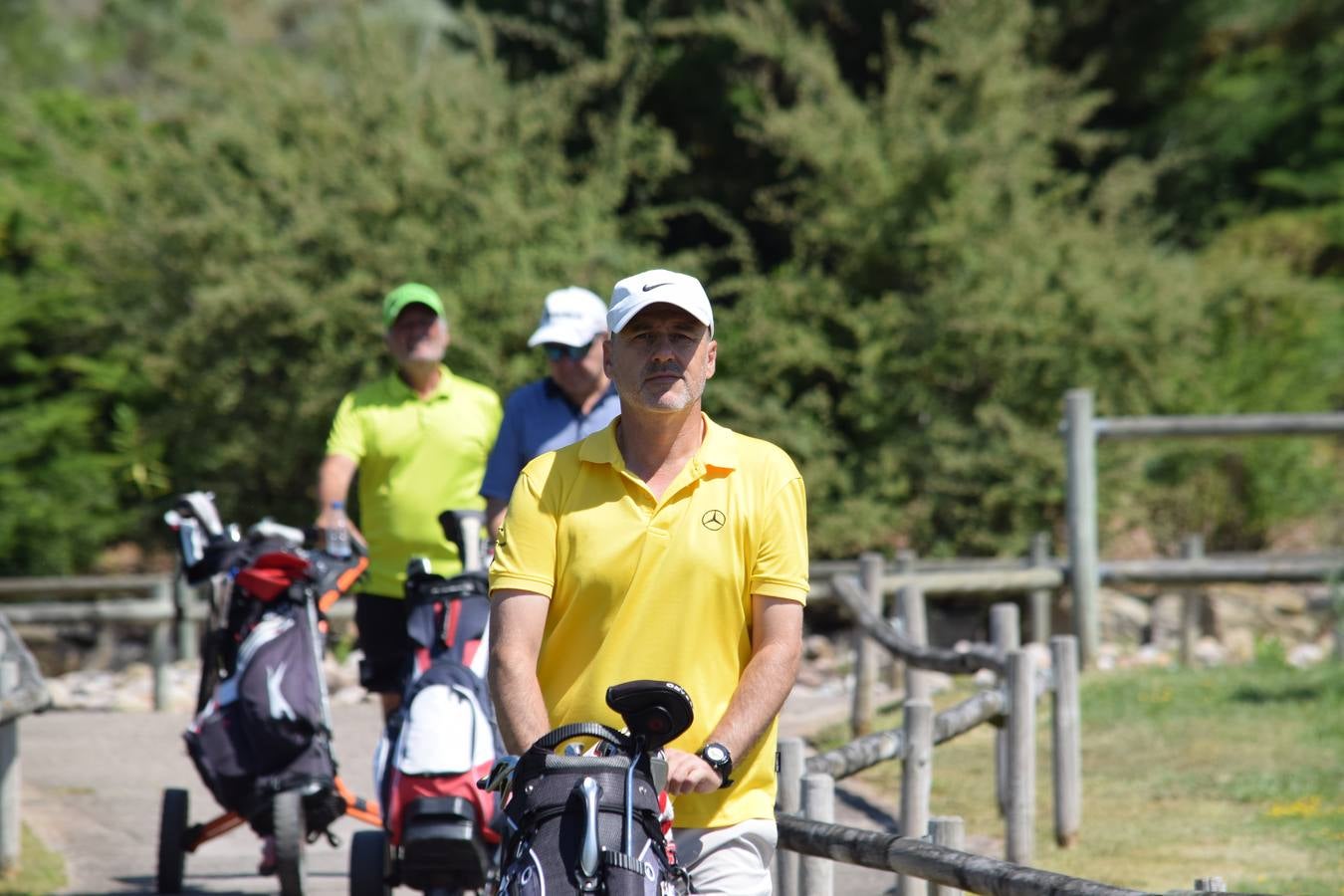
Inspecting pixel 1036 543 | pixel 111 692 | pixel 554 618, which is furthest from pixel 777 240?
pixel 554 618

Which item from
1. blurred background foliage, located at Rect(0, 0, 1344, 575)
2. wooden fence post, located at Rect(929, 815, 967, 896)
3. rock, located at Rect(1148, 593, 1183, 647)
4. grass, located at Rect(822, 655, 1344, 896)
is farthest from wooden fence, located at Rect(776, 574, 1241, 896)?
rock, located at Rect(1148, 593, 1183, 647)

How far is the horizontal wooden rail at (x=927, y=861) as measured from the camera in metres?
3.87

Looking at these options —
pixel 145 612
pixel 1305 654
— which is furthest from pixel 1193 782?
pixel 145 612

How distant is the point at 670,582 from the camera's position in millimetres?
3766

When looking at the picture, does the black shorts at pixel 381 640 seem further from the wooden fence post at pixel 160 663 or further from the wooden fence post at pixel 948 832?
the wooden fence post at pixel 160 663

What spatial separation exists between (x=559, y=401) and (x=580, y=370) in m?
0.15

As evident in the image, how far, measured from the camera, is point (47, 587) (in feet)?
45.1

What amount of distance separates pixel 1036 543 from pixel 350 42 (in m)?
8.37

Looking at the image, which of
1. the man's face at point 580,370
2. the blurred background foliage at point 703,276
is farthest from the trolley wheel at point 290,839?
the blurred background foliage at point 703,276

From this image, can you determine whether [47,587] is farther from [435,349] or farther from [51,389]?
[435,349]

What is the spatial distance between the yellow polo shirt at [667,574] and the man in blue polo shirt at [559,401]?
218 cm

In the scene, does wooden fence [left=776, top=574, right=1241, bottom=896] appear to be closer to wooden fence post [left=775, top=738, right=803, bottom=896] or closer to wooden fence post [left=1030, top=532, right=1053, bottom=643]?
wooden fence post [left=775, top=738, right=803, bottom=896]

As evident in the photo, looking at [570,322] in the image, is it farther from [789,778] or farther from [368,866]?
[368,866]

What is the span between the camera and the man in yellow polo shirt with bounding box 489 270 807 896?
376cm
